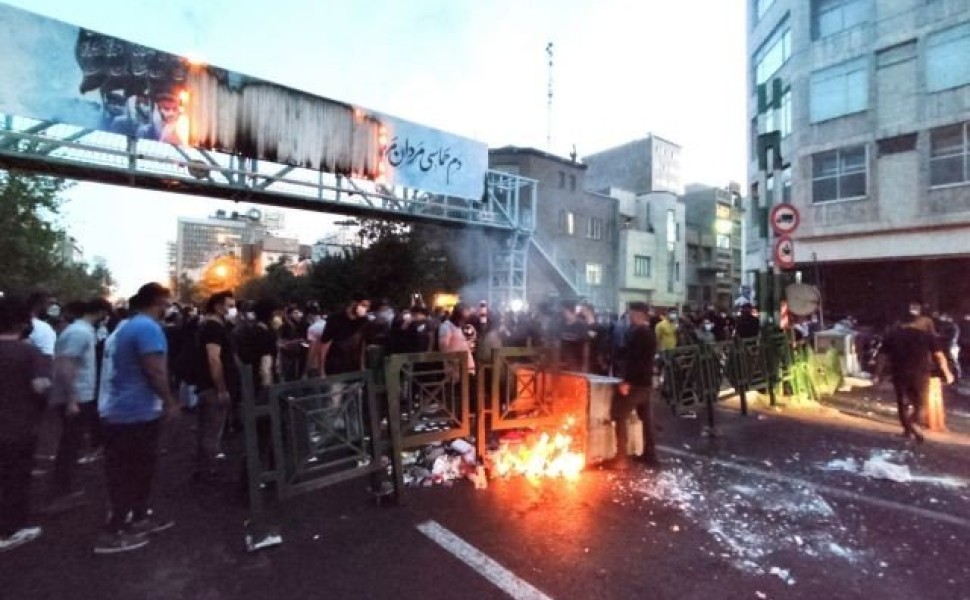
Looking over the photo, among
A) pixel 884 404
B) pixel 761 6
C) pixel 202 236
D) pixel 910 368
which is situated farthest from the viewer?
pixel 202 236

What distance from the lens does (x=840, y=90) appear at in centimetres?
2041

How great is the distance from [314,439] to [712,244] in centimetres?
4550

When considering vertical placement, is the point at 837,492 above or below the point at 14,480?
below

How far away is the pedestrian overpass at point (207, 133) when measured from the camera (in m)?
10.1

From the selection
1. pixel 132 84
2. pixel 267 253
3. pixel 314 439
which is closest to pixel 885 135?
pixel 314 439

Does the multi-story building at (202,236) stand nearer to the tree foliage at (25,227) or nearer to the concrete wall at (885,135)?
the tree foliage at (25,227)

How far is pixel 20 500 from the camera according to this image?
162 inches

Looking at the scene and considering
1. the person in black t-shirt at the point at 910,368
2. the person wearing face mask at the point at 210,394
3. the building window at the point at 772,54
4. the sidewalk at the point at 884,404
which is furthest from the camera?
the building window at the point at 772,54

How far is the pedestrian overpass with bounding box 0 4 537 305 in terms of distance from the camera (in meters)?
10.1

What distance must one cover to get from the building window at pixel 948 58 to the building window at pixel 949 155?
1.42m

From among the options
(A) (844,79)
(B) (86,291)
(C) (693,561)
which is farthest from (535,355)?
(B) (86,291)

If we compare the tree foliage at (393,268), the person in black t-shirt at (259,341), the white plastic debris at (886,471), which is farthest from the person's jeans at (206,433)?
the tree foliage at (393,268)

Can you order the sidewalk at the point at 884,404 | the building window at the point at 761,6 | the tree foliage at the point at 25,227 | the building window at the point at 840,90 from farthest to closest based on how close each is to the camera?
Answer: 1. the building window at the point at 761,6
2. the building window at the point at 840,90
3. the tree foliage at the point at 25,227
4. the sidewalk at the point at 884,404

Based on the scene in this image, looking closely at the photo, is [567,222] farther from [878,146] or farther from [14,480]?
[14,480]
